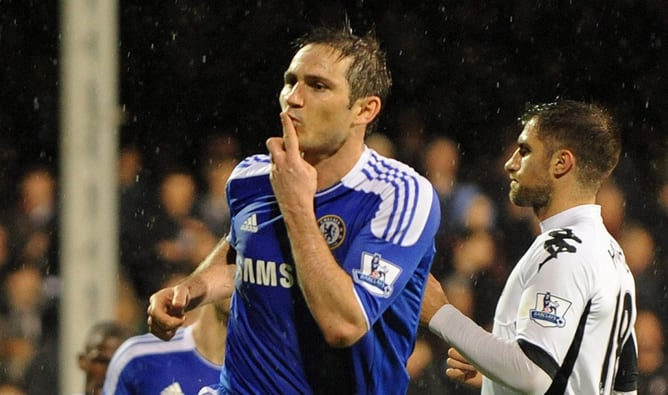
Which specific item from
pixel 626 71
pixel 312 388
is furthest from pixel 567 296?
pixel 626 71

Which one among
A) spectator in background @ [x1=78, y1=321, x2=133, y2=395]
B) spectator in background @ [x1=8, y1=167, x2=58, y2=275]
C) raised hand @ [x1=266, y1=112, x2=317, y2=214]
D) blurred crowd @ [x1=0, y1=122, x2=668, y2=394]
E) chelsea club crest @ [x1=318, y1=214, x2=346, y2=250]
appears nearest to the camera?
raised hand @ [x1=266, y1=112, x2=317, y2=214]

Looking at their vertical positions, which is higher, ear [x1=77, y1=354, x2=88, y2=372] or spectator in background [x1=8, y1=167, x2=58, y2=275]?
spectator in background [x1=8, y1=167, x2=58, y2=275]

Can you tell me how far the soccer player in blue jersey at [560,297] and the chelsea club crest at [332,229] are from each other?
0.61 meters

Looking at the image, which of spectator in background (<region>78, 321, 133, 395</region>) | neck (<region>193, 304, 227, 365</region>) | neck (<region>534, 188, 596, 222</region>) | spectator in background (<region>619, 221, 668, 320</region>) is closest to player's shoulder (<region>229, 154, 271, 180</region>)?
neck (<region>534, 188, 596, 222</region>)

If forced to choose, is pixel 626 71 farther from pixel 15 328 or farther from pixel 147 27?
pixel 15 328

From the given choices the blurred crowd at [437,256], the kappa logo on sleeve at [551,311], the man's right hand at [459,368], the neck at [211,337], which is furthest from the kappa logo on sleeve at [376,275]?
the blurred crowd at [437,256]

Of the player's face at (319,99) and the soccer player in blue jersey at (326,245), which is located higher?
the player's face at (319,99)

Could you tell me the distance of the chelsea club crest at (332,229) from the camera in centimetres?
352

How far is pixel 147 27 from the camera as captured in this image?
9.84 meters

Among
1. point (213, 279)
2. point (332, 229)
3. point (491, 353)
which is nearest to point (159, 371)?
point (213, 279)

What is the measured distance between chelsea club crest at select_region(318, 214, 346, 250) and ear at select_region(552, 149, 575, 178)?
1009 mm

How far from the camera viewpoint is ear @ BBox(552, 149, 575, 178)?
4293 millimetres

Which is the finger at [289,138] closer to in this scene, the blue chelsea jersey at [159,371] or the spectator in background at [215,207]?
the blue chelsea jersey at [159,371]

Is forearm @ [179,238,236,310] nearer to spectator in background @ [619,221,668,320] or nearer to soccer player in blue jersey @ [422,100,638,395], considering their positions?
soccer player in blue jersey @ [422,100,638,395]
